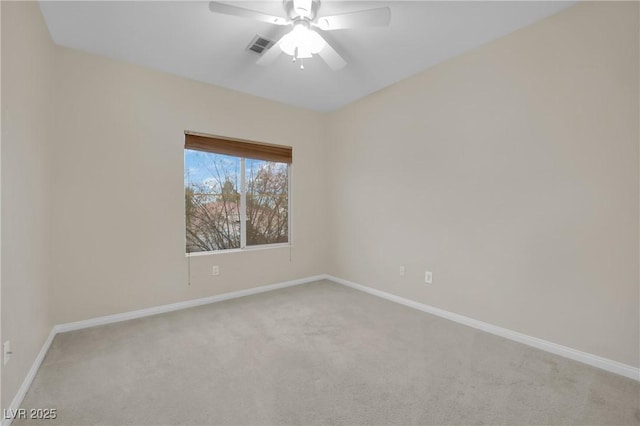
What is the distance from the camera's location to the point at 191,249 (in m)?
3.47

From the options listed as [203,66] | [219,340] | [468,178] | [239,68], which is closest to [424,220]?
[468,178]

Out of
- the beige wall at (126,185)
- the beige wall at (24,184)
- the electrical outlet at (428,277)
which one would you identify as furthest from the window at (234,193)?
the electrical outlet at (428,277)

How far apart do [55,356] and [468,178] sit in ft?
12.5

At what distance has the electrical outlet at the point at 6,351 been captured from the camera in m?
1.52

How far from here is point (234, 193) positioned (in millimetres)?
3807

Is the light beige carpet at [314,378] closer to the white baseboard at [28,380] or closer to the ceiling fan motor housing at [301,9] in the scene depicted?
the white baseboard at [28,380]

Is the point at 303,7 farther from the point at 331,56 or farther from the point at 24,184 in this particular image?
the point at 24,184

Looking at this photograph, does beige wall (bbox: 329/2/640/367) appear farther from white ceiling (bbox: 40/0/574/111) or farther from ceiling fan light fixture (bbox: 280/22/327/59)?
ceiling fan light fixture (bbox: 280/22/327/59)

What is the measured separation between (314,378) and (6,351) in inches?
68.1

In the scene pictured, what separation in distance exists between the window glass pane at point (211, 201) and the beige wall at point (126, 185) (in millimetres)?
176

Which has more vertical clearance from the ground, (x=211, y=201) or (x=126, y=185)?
(x=126, y=185)

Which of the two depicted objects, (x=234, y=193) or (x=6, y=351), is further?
(x=234, y=193)

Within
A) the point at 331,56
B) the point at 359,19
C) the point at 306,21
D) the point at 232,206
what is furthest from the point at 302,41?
the point at 232,206

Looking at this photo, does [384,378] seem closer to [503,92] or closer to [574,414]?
[574,414]
